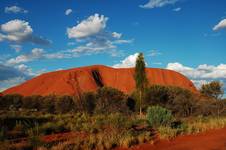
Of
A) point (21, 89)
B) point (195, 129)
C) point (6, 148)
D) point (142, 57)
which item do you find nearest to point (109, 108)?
point (142, 57)

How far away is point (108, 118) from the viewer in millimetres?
21016

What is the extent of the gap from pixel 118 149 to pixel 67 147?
1.95m

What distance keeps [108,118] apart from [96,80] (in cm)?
9372

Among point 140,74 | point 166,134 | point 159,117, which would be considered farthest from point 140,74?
point 166,134

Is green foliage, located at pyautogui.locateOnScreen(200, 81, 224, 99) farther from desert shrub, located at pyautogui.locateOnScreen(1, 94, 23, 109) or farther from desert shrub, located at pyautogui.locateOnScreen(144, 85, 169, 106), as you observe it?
desert shrub, located at pyautogui.locateOnScreen(1, 94, 23, 109)

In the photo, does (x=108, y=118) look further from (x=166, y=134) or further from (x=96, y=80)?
(x=96, y=80)

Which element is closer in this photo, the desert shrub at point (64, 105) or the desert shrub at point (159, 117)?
the desert shrub at point (159, 117)

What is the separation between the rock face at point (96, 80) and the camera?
10469 centimetres

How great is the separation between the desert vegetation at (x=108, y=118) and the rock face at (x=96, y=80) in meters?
46.1

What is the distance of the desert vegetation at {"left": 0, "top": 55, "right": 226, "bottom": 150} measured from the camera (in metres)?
13.7

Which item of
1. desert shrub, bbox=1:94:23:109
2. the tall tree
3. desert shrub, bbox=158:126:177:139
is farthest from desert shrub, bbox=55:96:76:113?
desert shrub, bbox=158:126:177:139

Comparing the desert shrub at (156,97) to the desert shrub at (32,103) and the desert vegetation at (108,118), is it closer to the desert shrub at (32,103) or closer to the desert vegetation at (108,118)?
the desert vegetation at (108,118)

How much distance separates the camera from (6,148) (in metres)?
11.4

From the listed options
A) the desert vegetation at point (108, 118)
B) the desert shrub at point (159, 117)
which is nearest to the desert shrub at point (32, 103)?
the desert vegetation at point (108, 118)
